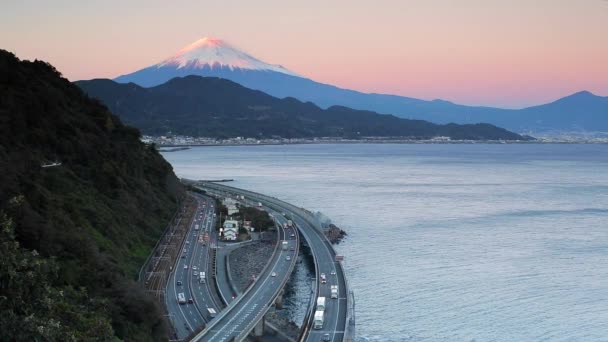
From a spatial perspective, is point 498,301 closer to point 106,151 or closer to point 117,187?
point 117,187

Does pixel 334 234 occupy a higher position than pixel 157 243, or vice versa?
pixel 157 243

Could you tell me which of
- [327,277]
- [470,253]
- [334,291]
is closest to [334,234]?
[470,253]

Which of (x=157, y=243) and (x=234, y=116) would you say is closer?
(x=157, y=243)

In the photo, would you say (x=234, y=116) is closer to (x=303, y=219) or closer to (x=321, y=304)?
(x=303, y=219)

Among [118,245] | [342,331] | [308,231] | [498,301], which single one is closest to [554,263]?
[498,301]

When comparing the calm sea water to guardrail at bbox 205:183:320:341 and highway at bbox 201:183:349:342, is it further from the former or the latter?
guardrail at bbox 205:183:320:341

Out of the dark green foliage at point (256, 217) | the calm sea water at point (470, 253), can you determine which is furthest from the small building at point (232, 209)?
the calm sea water at point (470, 253)

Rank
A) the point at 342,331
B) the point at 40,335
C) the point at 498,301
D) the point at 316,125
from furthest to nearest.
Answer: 1. the point at 316,125
2. the point at 498,301
3. the point at 342,331
4. the point at 40,335

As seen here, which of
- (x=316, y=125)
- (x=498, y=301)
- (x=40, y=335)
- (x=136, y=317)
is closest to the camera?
(x=40, y=335)
